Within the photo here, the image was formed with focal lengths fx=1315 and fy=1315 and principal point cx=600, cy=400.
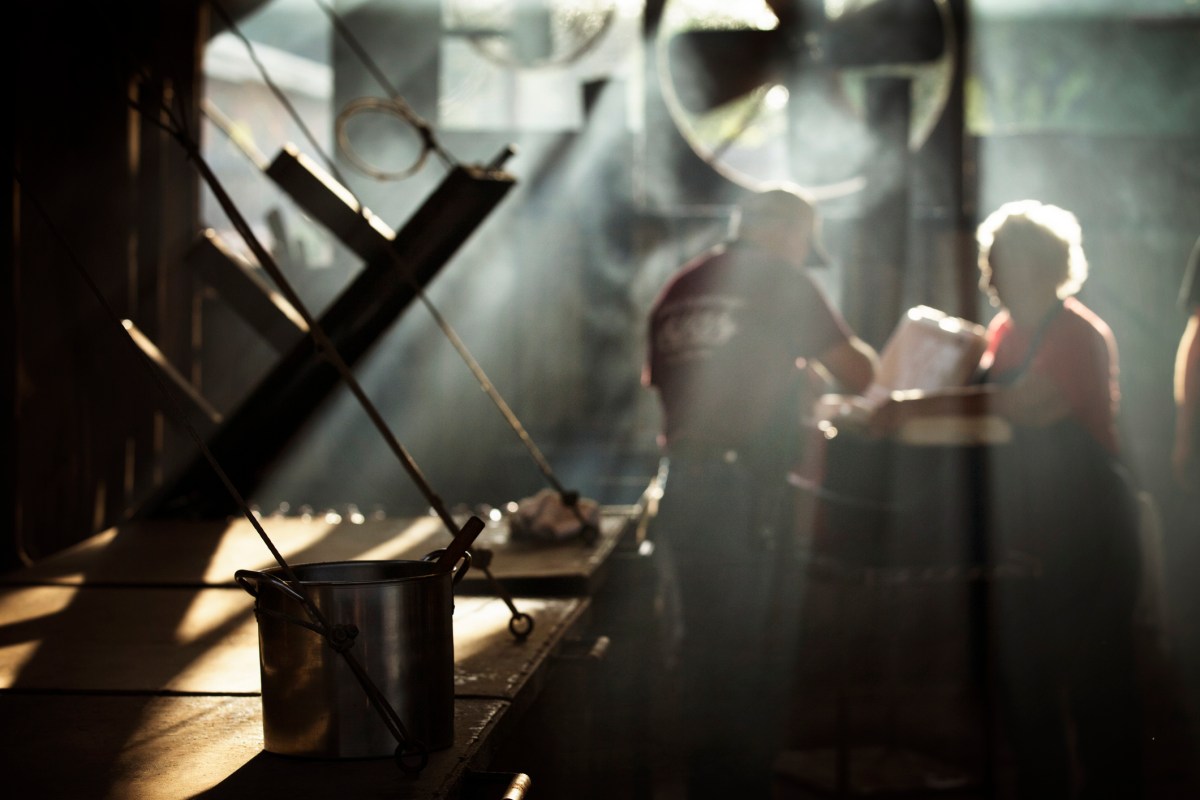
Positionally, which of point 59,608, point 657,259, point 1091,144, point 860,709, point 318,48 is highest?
point 318,48

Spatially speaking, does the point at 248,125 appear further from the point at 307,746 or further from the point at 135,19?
the point at 307,746

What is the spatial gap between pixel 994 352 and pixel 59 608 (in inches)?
121

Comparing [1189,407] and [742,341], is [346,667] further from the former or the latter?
[1189,407]

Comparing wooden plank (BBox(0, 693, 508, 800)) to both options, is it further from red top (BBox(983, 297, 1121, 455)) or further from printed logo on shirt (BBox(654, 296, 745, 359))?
printed logo on shirt (BBox(654, 296, 745, 359))

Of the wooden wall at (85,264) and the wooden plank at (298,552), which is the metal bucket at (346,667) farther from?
the wooden wall at (85,264)

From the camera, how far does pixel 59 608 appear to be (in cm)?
232

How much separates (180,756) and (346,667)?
0.75 ft

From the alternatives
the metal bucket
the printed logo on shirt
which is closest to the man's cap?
the printed logo on shirt

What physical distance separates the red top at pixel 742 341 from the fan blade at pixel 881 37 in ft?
8.01

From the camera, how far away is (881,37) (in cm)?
Answer: 670

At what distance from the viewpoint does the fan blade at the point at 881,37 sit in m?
6.66

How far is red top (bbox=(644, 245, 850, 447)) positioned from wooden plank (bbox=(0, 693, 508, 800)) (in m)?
3.10

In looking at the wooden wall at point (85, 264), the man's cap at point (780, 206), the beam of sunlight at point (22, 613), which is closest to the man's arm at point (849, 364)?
the man's cap at point (780, 206)

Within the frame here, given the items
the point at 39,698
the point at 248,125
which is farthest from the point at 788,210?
the point at 248,125
